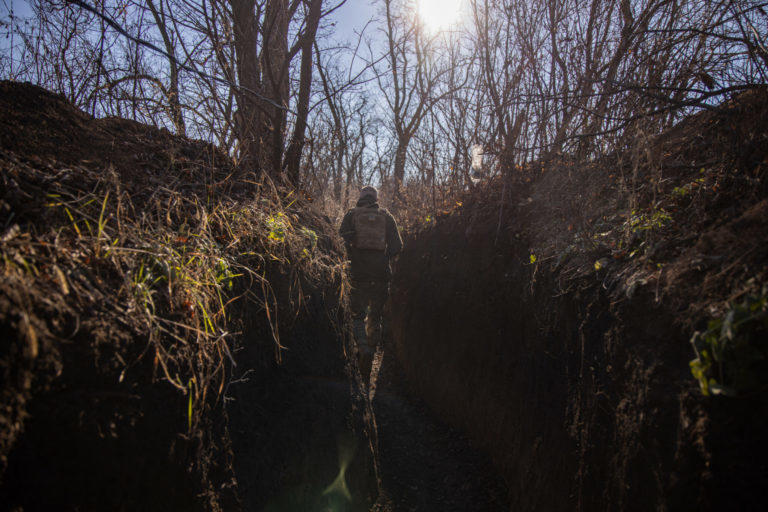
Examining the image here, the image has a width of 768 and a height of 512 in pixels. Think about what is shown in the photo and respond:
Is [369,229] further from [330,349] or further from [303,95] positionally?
[330,349]

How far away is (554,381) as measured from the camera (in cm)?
306

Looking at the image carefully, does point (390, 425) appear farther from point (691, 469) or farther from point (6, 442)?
point (6, 442)

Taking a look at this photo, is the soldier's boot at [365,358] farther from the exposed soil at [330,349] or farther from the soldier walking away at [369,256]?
the exposed soil at [330,349]

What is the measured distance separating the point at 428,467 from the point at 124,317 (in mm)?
3651

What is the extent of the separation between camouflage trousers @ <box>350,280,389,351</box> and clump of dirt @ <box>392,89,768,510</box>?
1.48 metres

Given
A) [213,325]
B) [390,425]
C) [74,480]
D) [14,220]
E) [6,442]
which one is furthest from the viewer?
[390,425]

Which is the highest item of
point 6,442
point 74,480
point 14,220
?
point 14,220

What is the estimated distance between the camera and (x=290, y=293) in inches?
115

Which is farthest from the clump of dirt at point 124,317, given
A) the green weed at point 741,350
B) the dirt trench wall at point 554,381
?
the green weed at point 741,350

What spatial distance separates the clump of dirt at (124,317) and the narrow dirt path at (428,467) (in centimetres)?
92

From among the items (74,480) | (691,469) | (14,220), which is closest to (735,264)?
(691,469)

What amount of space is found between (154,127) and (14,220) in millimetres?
2341

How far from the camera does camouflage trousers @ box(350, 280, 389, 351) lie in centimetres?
610

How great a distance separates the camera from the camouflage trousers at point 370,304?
20.0ft
